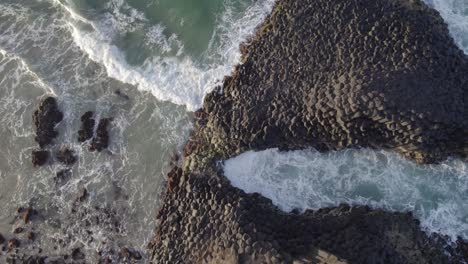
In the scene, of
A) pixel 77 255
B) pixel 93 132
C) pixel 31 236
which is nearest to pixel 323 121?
pixel 93 132

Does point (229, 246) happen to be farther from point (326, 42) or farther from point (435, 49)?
point (435, 49)

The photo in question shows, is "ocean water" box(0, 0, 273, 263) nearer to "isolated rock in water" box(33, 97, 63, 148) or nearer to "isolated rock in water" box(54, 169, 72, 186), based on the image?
"isolated rock in water" box(54, 169, 72, 186)

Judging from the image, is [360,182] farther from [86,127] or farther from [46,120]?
[46,120]

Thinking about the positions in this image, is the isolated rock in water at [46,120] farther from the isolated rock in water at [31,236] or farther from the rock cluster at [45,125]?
the isolated rock in water at [31,236]

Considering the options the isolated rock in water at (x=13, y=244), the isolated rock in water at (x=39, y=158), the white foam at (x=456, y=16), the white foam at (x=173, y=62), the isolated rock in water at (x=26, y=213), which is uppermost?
the white foam at (x=456, y=16)

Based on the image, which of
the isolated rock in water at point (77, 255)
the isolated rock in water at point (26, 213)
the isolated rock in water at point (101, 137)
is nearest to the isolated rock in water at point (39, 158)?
the isolated rock in water at point (26, 213)

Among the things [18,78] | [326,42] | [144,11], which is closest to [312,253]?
[326,42]

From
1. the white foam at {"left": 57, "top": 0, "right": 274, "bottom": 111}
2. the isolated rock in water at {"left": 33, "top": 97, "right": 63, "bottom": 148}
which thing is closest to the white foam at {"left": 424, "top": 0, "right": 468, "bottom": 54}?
the white foam at {"left": 57, "top": 0, "right": 274, "bottom": 111}
